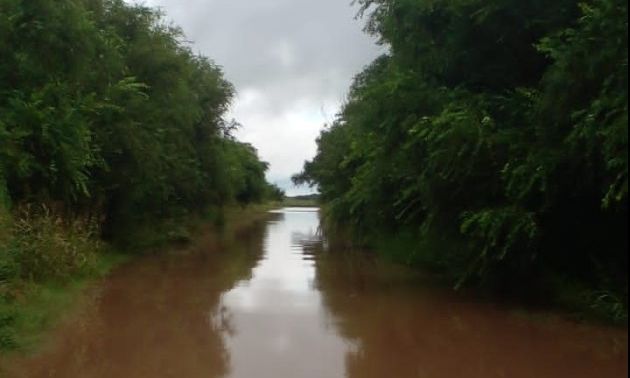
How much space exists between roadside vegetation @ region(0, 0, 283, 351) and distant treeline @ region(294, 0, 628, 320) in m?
6.97

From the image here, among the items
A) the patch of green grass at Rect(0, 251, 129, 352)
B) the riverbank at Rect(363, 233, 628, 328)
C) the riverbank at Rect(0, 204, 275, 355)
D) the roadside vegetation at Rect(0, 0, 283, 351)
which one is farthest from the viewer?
the roadside vegetation at Rect(0, 0, 283, 351)

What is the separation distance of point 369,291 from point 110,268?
25.6 feet

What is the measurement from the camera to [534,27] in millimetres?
13766

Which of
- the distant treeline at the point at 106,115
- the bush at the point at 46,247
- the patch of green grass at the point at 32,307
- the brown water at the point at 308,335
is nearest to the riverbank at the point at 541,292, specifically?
the brown water at the point at 308,335

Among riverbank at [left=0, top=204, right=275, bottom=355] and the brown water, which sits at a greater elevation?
riverbank at [left=0, top=204, right=275, bottom=355]

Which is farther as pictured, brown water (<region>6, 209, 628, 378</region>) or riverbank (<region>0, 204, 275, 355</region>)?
riverbank (<region>0, 204, 275, 355</region>)

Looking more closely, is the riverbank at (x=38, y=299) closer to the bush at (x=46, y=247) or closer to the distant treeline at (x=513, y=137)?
the bush at (x=46, y=247)

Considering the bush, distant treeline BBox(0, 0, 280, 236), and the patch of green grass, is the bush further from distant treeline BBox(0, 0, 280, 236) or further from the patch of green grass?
distant treeline BBox(0, 0, 280, 236)

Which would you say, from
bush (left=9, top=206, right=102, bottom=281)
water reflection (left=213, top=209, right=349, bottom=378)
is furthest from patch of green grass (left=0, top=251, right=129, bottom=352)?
water reflection (left=213, top=209, right=349, bottom=378)

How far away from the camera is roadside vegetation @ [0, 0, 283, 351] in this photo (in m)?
15.0

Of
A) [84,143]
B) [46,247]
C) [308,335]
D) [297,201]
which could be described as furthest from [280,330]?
[297,201]

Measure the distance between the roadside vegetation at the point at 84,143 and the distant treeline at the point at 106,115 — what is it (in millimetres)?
38

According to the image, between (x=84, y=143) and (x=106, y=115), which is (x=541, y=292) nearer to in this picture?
(x=84, y=143)

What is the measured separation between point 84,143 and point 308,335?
8.95 metres
